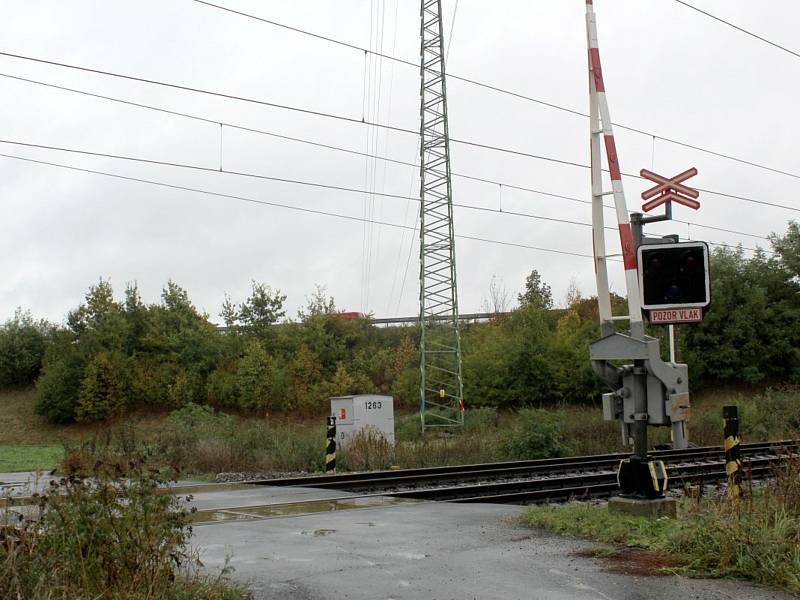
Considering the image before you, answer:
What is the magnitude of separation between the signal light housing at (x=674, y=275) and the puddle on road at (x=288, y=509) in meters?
5.80

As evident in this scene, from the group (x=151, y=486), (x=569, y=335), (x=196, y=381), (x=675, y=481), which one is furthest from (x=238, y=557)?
(x=196, y=381)

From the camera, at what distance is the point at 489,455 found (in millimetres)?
21859

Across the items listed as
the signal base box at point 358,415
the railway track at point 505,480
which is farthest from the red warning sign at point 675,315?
the signal base box at point 358,415

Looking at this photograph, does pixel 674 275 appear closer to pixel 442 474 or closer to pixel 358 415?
pixel 442 474

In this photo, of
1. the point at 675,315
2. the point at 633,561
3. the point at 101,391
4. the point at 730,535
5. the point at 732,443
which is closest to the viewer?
the point at 730,535

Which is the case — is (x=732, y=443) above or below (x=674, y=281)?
below

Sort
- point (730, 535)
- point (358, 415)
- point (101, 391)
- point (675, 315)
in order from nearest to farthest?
point (730, 535) < point (675, 315) < point (358, 415) < point (101, 391)

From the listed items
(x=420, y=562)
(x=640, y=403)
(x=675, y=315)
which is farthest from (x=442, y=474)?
(x=675, y=315)

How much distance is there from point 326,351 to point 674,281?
168 ft

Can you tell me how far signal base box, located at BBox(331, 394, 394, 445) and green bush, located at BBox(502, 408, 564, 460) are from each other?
11.6 ft

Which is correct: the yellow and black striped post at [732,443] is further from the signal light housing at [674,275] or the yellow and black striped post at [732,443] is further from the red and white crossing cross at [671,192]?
the red and white crossing cross at [671,192]

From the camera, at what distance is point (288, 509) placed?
11898mm

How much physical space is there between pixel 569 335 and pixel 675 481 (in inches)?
1283

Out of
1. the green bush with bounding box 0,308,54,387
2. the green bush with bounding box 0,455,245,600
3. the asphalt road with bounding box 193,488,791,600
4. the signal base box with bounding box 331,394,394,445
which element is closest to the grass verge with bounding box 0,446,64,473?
the signal base box with bounding box 331,394,394,445
